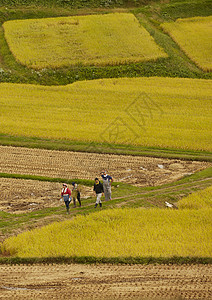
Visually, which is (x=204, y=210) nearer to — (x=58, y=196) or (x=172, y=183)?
(x=172, y=183)

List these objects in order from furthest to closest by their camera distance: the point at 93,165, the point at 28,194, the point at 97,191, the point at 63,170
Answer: the point at 93,165
the point at 63,170
the point at 28,194
the point at 97,191

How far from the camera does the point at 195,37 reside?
165ft

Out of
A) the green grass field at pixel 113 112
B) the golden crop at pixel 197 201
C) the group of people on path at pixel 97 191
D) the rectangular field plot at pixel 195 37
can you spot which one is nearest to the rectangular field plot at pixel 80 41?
the green grass field at pixel 113 112

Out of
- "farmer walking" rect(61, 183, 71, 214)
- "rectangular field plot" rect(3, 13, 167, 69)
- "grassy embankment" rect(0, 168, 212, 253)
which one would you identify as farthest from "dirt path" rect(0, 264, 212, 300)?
"rectangular field plot" rect(3, 13, 167, 69)

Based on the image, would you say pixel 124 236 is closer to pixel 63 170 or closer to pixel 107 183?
pixel 107 183

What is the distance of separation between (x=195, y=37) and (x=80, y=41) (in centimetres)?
1390

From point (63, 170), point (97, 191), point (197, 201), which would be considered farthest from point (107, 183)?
point (63, 170)

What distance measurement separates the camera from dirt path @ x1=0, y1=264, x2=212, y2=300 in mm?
12734

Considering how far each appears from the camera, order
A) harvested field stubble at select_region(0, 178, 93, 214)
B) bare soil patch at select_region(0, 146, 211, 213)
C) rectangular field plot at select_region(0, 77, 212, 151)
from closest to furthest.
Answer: harvested field stubble at select_region(0, 178, 93, 214), bare soil patch at select_region(0, 146, 211, 213), rectangular field plot at select_region(0, 77, 212, 151)

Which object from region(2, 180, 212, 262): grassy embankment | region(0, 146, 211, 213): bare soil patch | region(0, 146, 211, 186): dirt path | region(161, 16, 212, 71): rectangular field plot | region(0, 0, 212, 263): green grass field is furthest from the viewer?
region(161, 16, 212, 71): rectangular field plot

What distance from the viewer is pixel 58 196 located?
821 inches

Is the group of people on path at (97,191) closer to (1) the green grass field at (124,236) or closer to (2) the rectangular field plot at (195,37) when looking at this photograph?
(1) the green grass field at (124,236)

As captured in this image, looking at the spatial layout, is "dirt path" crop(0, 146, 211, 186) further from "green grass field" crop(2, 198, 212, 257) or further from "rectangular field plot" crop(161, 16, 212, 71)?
"rectangular field plot" crop(161, 16, 212, 71)

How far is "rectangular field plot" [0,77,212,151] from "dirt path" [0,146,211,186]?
210 cm
